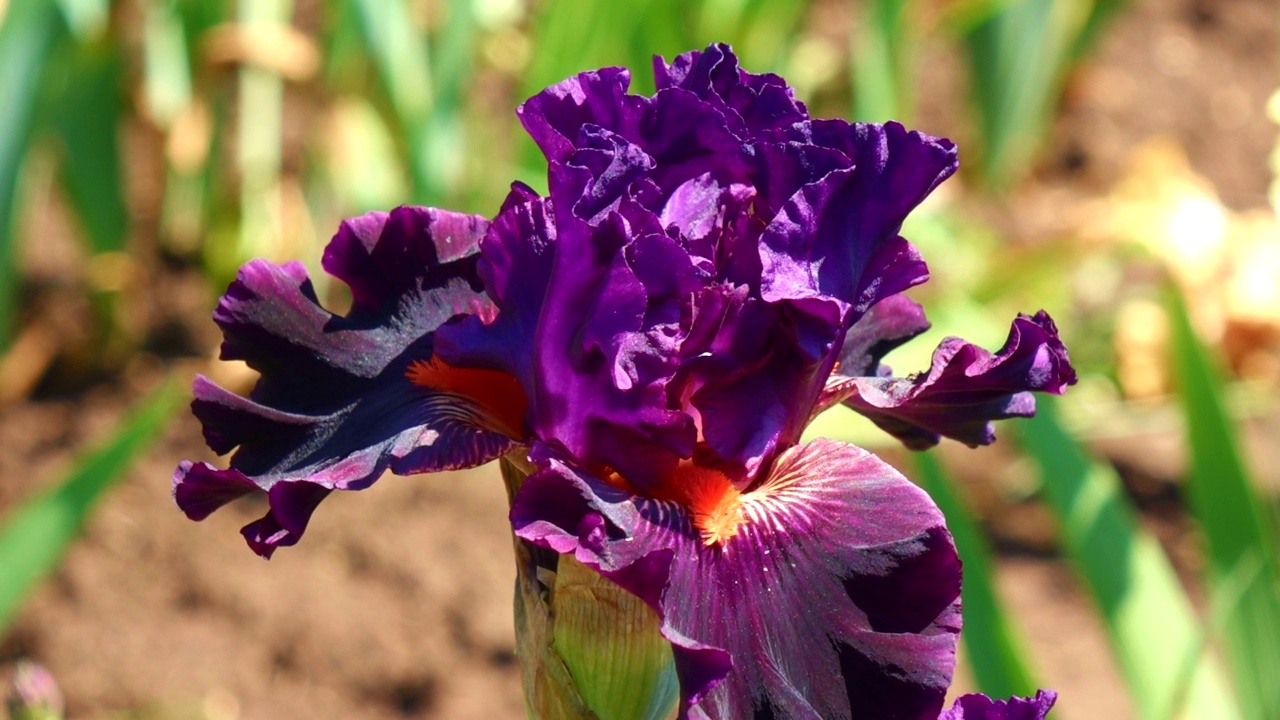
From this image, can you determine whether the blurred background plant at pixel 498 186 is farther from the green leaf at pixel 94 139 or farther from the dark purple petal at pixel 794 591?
the dark purple petal at pixel 794 591

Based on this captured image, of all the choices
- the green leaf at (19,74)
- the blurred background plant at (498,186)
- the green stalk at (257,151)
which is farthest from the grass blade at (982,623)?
the green stalk at (257,151)

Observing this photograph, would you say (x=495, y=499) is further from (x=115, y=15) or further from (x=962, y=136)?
(x=962, y=136)

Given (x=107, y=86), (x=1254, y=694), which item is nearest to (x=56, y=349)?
(x=107, y=86)

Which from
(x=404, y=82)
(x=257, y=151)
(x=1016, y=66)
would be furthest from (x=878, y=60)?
(x=257, y=151)

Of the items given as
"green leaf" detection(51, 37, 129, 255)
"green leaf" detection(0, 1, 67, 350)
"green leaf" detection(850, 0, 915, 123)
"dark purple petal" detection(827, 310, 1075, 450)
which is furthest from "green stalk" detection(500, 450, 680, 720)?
"green leaf" detection(51, 37, 129, 255)

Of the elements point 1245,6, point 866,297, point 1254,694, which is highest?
point 1245,6

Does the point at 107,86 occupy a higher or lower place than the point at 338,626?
higher

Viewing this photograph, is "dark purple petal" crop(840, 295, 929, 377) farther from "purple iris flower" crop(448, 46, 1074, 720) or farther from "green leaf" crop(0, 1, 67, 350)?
"green leaf" crop(0, 1, 67, 350)
